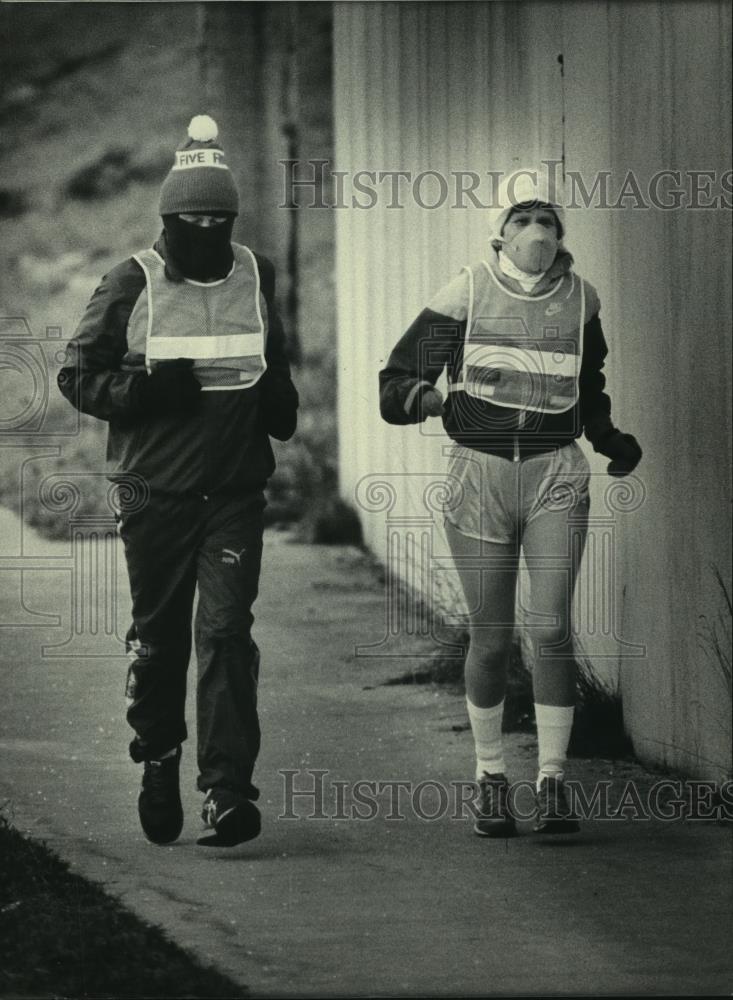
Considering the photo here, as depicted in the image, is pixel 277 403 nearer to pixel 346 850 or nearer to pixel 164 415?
pixel 164 415

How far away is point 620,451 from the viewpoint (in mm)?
6082

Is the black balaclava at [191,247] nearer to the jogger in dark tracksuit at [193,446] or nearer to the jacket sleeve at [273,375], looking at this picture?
the jogger in dark tracksuit at [193,446]

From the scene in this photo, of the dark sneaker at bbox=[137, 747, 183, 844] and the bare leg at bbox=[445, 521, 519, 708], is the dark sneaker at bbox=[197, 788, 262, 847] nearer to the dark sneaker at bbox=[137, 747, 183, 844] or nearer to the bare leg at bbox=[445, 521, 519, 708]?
the dark sneaker at bbox=[137, 747, 183, 844]

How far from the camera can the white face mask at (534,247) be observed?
5.95 m

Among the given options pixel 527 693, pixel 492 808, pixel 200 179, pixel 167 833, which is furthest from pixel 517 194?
pixel 167 833

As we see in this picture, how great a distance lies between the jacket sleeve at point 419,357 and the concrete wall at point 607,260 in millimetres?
68

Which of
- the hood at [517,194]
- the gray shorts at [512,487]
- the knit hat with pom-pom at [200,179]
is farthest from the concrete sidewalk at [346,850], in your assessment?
the hood at [517,194]

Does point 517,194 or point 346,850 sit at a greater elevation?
point 517,194

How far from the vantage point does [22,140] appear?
600cm

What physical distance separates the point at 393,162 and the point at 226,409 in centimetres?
92

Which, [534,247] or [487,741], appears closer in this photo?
[534,247]

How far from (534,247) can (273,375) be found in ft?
2.79

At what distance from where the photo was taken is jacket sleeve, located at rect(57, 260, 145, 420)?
5.82m

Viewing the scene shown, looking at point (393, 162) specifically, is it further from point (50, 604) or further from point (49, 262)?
point (50, 604)
